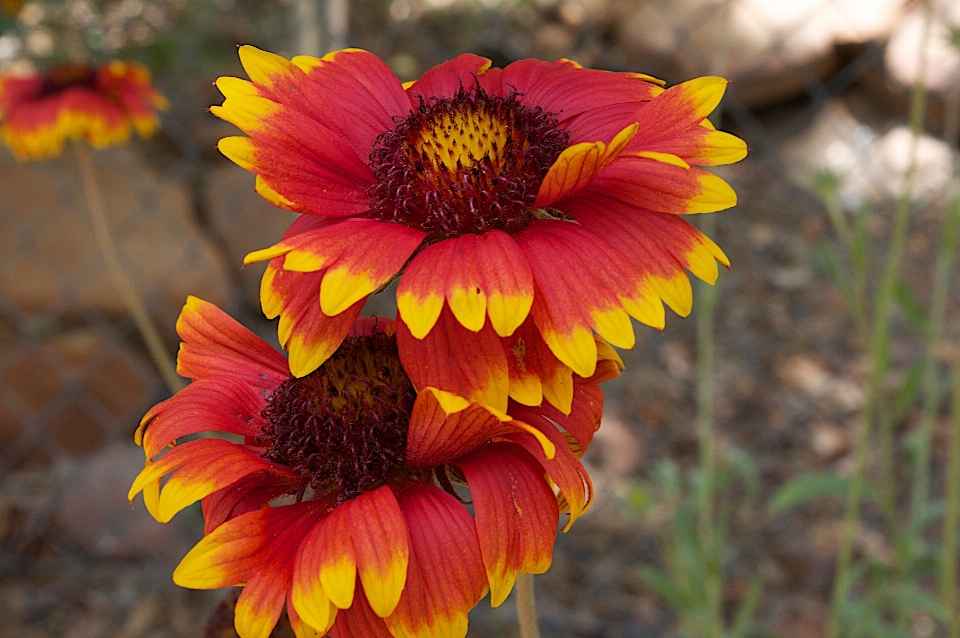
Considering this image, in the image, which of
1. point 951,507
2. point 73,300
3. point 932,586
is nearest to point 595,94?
point 951,507

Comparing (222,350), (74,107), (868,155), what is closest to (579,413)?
(222,350)

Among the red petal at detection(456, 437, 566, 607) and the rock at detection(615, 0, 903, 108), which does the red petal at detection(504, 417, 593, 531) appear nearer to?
the red petal at detection(456, 437, 566, 607)

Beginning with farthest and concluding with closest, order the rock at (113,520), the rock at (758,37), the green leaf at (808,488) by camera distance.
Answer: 1. the rock at (758,37)
2. the rock at (113,520)
3. the green leaf at (808,488)

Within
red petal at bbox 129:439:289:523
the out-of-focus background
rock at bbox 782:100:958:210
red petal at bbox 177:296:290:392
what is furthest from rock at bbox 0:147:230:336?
red petal at bbox 129:439:289:523

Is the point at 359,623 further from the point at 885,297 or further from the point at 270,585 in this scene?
the point at 885,297

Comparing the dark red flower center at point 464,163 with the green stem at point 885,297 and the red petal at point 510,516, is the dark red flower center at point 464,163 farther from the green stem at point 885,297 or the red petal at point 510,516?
the green stem at point 885,297

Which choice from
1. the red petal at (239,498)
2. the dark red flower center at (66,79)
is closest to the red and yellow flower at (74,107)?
the dark red flower center at (66,79)
